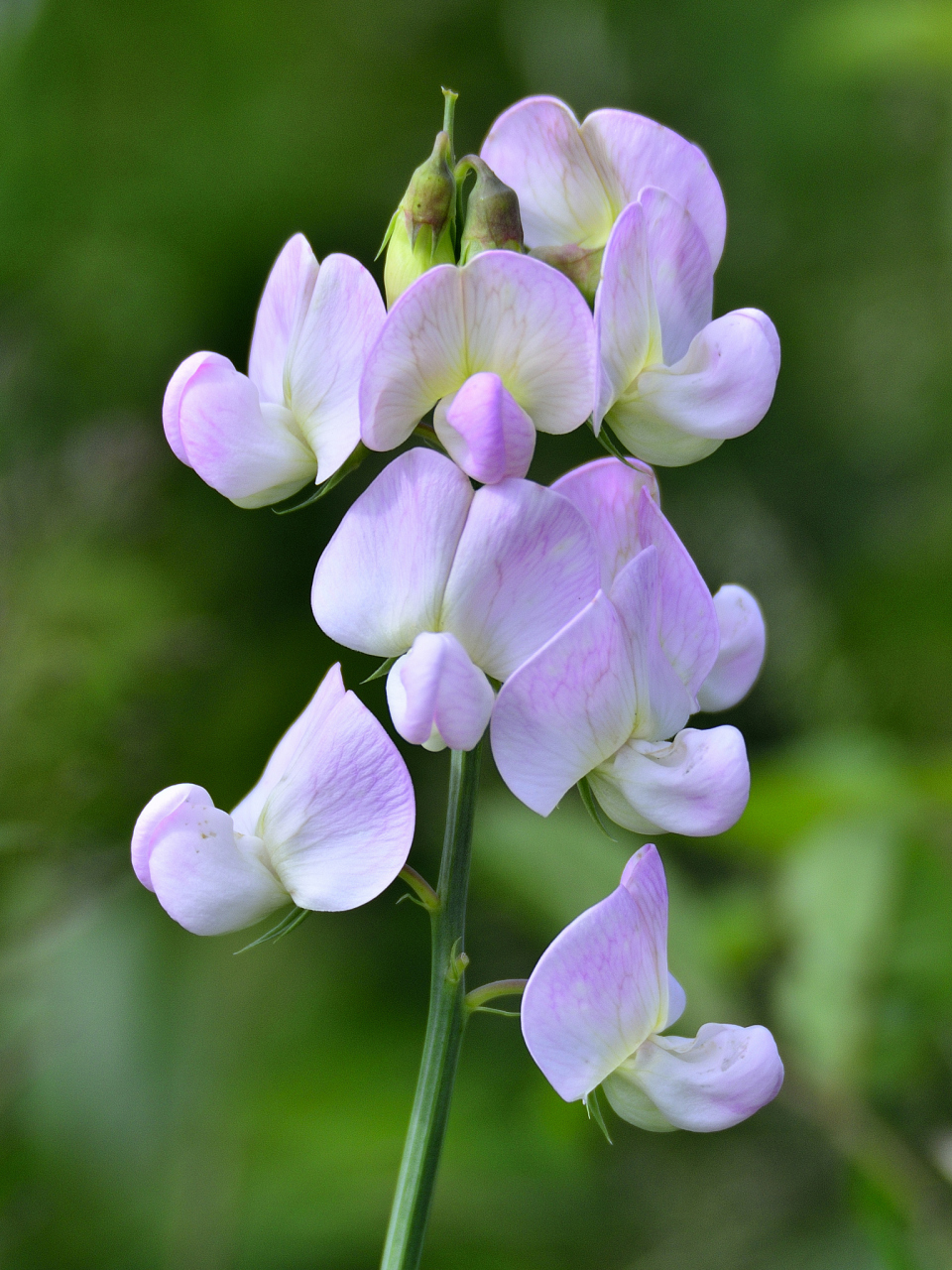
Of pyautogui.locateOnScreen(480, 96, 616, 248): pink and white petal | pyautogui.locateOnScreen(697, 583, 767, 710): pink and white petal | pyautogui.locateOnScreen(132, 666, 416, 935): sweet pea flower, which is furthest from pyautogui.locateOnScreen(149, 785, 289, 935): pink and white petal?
pyautogui.locateOnScreen(480, 96, 616, 248): pink and white petal

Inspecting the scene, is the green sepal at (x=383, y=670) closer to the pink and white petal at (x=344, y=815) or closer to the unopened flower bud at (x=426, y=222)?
the pink and white petal at (x=344, y=815)

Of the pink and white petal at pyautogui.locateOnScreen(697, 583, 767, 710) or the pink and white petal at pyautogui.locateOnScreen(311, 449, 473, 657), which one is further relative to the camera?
the pink and white petal at pyautogui.locateOnScreen(697, 583, 767, 710)

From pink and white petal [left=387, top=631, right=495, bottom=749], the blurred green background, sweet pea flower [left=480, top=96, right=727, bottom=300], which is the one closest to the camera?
pink and white petal [left=387, top=631, right=495, bottom=749]

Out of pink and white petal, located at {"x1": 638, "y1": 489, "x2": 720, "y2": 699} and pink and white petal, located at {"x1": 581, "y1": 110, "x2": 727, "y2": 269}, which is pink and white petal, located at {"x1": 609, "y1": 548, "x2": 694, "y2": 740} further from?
pink and white petal, located at {"x1": 581, "y1": 110, "x2": 727, "y2": 269}

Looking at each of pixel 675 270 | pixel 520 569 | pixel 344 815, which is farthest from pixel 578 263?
pixel 344 815

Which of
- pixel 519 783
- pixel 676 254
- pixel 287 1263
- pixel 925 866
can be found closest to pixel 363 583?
pixel 519 783

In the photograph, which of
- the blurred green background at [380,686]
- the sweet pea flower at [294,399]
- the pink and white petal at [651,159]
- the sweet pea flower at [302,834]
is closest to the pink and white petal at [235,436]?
the sweet pea flower at [294,399]

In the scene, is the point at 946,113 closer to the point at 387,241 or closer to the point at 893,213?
the point at 893,213
